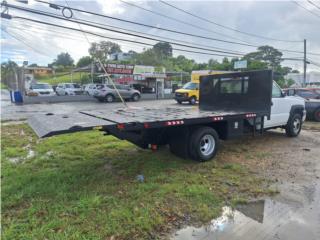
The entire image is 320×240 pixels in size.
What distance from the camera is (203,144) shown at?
5.61 m

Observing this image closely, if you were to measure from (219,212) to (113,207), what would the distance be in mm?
1462

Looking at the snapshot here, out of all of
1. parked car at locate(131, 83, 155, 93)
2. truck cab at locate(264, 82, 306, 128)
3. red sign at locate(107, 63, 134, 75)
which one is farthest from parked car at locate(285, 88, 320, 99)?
parked car at locate(131, 83, 155, 93)

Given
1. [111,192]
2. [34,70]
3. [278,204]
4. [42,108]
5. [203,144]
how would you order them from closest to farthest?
1. [278,204]
2. [111,192]
3. [203,144]
4. [42,108]
5. [34,70]

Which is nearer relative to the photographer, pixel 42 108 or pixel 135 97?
pixel 42 108

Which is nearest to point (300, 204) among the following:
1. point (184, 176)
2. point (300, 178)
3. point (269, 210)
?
point (269, 210)

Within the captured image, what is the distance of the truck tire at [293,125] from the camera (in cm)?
809

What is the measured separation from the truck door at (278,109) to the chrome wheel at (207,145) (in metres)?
2.31

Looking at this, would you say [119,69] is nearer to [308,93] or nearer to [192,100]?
[192,100]

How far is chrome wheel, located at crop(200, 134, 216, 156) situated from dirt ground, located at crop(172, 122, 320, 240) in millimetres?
567

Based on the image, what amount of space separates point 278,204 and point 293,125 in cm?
518

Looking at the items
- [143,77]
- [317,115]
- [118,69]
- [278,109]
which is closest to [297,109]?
[278,109]

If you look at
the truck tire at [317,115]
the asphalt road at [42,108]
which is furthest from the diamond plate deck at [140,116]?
the truck tire at [317,115]

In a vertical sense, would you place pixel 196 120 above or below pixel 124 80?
below

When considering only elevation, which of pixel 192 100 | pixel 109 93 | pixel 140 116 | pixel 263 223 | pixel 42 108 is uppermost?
pixel 109 93
